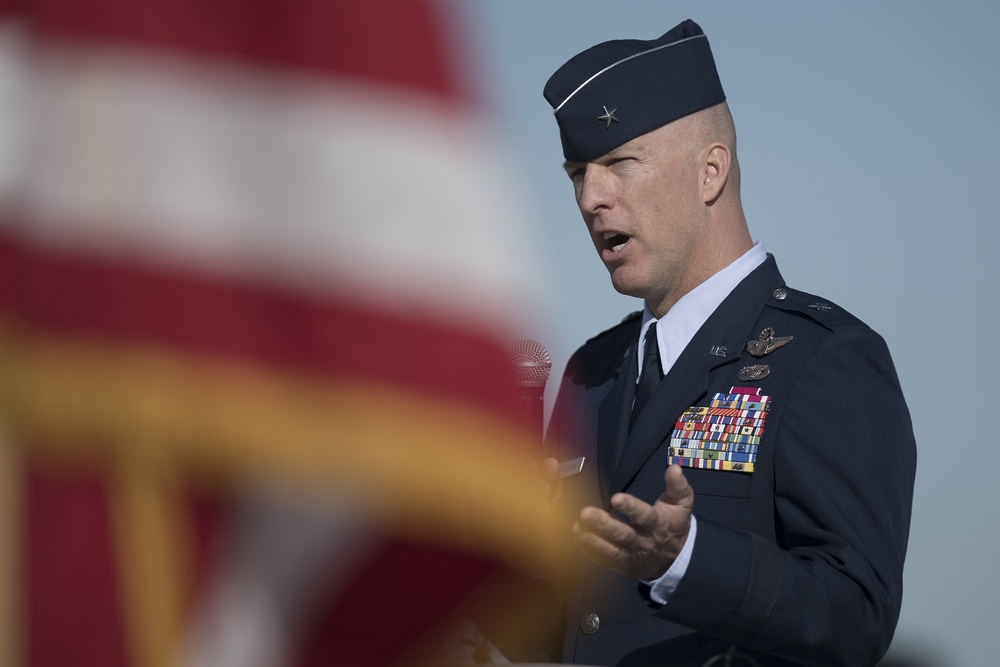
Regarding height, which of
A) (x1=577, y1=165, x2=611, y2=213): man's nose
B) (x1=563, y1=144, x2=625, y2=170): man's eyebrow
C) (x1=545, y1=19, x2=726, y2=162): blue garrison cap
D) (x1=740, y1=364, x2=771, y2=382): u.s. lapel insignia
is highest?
(x1=545, y1=19, x2=726, y2=162): blue garrison cap

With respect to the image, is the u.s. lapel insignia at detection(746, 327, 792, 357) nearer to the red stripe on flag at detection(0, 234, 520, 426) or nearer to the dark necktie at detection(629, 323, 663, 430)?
the dark necktie at detection(629, 323, 663, 430)

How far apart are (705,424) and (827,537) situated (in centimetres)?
46

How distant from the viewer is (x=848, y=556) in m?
2.32

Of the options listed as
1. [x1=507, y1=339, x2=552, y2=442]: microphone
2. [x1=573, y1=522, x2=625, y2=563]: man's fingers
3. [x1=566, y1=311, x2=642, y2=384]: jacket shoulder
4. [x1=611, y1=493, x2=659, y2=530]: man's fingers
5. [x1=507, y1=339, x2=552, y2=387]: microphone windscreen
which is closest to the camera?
[x1=611, y1=493, x2=659, y2=530]: man's fingers

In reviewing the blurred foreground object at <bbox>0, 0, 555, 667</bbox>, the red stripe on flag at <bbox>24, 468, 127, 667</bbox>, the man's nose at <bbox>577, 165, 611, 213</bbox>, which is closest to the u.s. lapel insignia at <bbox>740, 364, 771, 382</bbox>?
the man's nose at <bbox>577, 165, 611, 213</bbox>

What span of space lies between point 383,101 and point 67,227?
1.02 ft

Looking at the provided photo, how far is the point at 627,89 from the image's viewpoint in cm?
307

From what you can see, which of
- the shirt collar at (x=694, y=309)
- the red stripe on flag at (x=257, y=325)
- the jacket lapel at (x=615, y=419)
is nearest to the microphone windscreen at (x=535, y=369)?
the jacket lapel at (x=615, y=419)

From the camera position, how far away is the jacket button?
269cm

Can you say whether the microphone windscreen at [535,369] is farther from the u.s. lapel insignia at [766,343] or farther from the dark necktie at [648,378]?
the u.s. lapel insignia at [766,343]

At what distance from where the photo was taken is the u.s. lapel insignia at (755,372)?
2705mm

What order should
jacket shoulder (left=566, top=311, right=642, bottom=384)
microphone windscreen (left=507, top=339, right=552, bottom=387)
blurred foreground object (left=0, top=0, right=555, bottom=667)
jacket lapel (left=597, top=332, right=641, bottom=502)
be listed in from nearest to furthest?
blurred foreground object (left=0, top=0, right=555, bottom=667) < microphone windscreen (left=507, top=339, right=552, bottom=387) < jacket lapel (left=597, top=332, right=641, bottom=502) < jacket shoulder (left=566, top=311, right=642, bottom=384)

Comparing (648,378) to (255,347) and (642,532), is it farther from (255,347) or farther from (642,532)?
(255,347)

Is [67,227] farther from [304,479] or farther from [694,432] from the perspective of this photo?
[694,432]
